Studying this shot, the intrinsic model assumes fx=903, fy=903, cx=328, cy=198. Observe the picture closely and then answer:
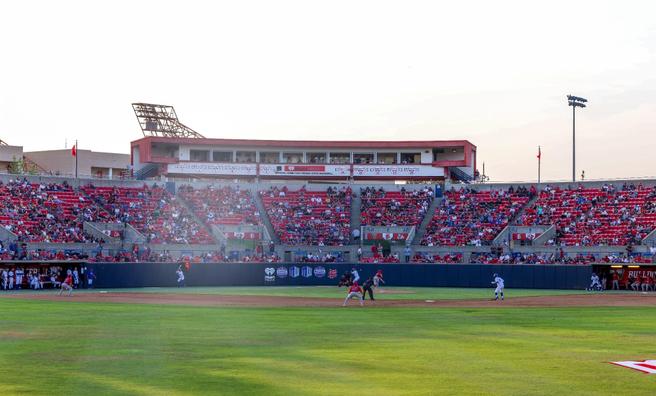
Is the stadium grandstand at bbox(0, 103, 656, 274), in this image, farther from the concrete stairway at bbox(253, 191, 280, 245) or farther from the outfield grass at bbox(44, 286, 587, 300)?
the outfield grass at bbox(44, 286, 587, 300)

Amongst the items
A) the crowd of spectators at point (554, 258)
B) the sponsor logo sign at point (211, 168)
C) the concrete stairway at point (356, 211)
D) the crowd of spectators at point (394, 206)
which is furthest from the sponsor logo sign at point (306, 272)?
the sponsor logo sign at point (211, 168)

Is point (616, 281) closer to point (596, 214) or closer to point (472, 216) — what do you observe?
point (596, 214)

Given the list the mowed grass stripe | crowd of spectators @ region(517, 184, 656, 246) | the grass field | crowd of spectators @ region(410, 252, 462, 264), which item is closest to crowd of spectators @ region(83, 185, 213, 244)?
crowd of spectators @ region(410, 252, 462, 264)

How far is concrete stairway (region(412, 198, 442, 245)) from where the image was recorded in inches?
3319

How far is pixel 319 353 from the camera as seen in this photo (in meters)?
23.4

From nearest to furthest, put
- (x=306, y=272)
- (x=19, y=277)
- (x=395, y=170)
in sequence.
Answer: (x=19, y=277), (x=306, y=272), (x=395, y=170)

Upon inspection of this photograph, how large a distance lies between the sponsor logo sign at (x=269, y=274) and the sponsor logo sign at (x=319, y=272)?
3.88m

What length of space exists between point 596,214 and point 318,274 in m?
25.4

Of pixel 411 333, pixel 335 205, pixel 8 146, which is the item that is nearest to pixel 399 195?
pixel 335 205

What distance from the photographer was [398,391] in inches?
687

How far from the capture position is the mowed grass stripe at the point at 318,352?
59.4 feet

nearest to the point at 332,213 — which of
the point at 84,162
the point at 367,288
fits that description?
the point at 367,288

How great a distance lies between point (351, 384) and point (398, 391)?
1183 millimetres

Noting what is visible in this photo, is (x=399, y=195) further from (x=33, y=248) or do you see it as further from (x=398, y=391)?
(x=398, y=391)
